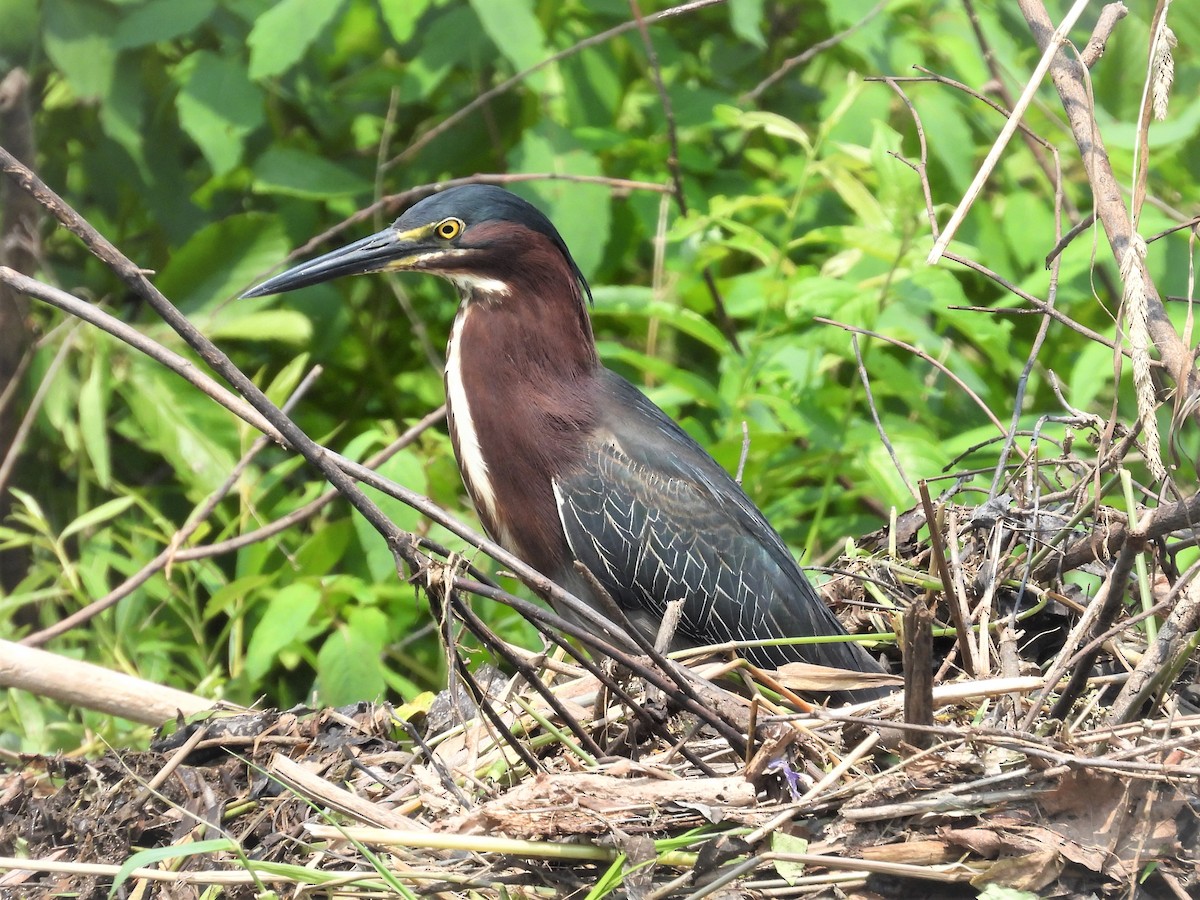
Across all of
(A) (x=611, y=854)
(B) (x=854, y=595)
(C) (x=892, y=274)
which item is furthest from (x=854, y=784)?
(C) (x=892, y=274)

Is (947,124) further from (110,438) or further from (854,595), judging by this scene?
(110,438)

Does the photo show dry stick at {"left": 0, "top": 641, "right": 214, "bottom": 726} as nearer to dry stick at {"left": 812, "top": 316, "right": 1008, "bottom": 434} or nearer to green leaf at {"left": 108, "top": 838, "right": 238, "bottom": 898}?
green leaf at {"left": 108, "top": 838, "right": 238, "bottom": 898}

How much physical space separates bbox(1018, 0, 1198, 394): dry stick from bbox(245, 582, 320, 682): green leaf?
5.65ft

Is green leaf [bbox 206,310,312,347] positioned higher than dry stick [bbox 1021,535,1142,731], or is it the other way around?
green leaf [bbox 206,310,312,347]

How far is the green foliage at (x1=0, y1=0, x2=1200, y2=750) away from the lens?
9.58 ft

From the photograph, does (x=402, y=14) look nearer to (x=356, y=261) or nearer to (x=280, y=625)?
(x=356, y=261)

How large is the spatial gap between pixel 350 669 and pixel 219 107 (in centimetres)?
143

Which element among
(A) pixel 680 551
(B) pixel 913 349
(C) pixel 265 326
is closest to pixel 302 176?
(C) pixel 265 326

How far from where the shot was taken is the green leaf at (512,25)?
2.92m

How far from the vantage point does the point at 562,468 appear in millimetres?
2639

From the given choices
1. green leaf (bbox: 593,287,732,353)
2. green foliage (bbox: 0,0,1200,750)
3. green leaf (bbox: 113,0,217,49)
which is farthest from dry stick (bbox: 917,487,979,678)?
green leaf (bbox: 113,0,217,49)

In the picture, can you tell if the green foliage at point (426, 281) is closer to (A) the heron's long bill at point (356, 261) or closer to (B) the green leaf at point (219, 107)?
(B) the green leaf at point (219, 107)

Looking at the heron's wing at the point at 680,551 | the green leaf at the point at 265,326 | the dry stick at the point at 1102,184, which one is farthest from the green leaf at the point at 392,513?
the dry stick at the point at 1102,184

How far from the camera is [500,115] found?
11.8 ft
